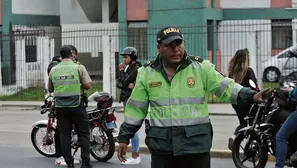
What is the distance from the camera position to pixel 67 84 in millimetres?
9258

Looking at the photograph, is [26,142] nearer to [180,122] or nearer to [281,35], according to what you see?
[180,122]

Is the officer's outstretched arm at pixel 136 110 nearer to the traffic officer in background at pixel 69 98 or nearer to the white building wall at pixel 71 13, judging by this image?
the traffic officer in background at pixel 69 98

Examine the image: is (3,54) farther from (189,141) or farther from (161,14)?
(189,141)

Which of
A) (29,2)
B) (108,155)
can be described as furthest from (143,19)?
(108,155)

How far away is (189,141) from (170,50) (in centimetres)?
76

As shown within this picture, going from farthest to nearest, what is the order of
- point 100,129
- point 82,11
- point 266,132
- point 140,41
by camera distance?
point 82,11
point 140,41
point 100,129
point 266,132

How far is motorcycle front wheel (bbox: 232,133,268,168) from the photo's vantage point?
28.0ft

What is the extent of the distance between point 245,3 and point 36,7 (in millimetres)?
10644

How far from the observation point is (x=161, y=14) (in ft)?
98.5

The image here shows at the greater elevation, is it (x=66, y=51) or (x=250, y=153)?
(x=66, y=51)

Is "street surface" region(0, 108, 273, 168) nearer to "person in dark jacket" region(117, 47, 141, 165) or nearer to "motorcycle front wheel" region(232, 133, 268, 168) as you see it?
"person in dark jacket" region(117, 47, 141, 165)

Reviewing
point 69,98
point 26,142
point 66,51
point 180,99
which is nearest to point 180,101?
point 180,99

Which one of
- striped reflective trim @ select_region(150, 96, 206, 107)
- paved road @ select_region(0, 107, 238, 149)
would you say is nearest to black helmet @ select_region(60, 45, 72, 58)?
paved road @ select_region(0, 107, 238, 149)

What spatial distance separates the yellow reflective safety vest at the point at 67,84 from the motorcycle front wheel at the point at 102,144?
3.46ft
